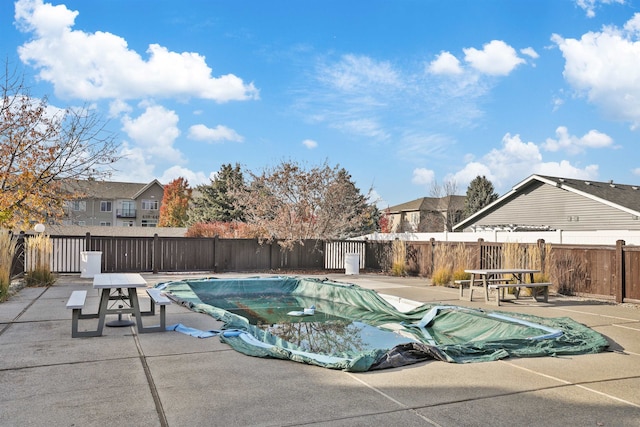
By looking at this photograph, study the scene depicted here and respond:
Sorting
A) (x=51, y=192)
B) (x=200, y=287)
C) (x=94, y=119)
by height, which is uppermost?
(x=94, y=119)

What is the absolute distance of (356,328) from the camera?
8.91 m

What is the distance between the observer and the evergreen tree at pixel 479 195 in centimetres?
3833

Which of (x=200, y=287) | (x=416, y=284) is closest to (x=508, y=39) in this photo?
(x=416, y=284)

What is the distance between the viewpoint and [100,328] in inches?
241

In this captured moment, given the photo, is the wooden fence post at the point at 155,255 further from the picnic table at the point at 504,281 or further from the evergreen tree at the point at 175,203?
the evergreen tree at the point at 175,203

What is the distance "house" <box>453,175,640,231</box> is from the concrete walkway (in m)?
16.5

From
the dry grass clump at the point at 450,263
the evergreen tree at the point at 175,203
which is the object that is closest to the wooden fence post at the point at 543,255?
the dry grass clump at the point at 450,263

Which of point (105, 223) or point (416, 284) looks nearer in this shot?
point (416, 284)

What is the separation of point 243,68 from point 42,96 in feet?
19.3

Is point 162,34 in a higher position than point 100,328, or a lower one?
higher

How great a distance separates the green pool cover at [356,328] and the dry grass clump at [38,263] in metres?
2.90

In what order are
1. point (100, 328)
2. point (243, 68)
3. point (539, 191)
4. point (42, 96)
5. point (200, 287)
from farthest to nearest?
1. point (539, 191)
2. point (243, 68)
3. point (42, 96)
4. point (200, 287)
5. point (100, 328)

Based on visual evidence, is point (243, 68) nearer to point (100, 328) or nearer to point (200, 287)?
point (200, 287)

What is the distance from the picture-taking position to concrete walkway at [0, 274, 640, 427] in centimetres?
346
